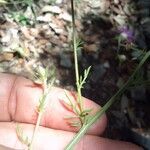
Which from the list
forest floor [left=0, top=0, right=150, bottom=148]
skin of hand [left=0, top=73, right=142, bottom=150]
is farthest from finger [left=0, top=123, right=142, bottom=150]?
forest floor [left=0, top=0, right=150, bottom=148]

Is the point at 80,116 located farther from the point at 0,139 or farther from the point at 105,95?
the point at 105,95

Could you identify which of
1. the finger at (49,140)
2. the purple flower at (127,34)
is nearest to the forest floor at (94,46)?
the purple flower at (127,34)

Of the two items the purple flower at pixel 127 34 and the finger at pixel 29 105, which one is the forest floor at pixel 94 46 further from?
the finger at pixel 29 105

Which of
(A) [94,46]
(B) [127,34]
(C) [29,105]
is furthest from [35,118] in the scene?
(B) [127,34]

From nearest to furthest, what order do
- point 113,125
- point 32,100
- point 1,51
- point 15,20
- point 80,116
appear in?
point 80,116 → point 32,100 → point 113,125 → point 1,51 → point 15,20

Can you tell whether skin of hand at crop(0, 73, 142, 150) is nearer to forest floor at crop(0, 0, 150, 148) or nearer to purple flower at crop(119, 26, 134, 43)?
forest floor at crop(0, 0, 150, 148)

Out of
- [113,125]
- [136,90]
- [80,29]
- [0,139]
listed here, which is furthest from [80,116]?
[80,29]

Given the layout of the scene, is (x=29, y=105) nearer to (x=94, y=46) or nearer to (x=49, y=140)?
(x=49, y=140)
